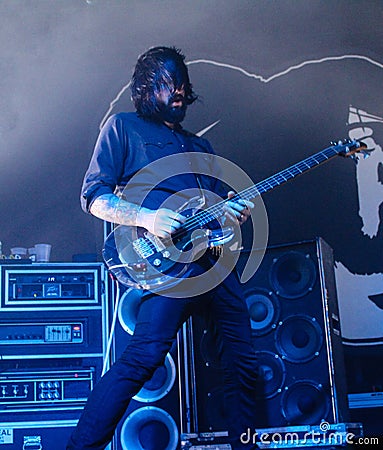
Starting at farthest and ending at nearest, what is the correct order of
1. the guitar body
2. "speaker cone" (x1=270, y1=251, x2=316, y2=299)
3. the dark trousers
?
"speaker cone" (x1=270, y1=251, x2=316, y2=299) < the guitar body < the dark trousers

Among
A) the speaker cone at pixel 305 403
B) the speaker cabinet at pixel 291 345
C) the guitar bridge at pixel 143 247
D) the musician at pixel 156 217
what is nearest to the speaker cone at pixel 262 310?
the speaker cabinet at pixel 291 345

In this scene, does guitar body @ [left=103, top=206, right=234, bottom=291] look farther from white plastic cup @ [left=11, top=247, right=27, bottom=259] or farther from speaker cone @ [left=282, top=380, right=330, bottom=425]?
white plastic cup @ [left=11, top=247, right=27, bottom=259]

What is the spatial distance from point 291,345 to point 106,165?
99cm

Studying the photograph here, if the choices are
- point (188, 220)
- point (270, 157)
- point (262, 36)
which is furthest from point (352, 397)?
point (262, 36)

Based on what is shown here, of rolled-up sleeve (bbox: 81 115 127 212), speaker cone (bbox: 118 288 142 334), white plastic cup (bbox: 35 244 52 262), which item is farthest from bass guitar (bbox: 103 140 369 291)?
white plastic cup (bbox: 35 244 52 262)

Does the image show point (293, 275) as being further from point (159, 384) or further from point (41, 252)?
point (41, 252)

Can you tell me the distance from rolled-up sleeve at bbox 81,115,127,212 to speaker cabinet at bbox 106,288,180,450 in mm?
695

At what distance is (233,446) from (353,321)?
136cm

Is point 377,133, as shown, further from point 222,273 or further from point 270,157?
point 222,273

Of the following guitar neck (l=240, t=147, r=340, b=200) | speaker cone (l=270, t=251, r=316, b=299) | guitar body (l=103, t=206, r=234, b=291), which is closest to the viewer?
guitar body (l=103, t=206, r=234, b=291)

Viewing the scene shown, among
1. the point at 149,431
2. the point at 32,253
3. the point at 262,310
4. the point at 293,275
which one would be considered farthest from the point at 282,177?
the point at 32,253

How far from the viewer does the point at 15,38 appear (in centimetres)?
371

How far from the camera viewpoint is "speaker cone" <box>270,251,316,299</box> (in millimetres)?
2785

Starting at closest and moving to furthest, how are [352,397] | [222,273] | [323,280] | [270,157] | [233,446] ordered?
[233,446] < [222,273] < [323,280] < [352,397] < [270,157]
